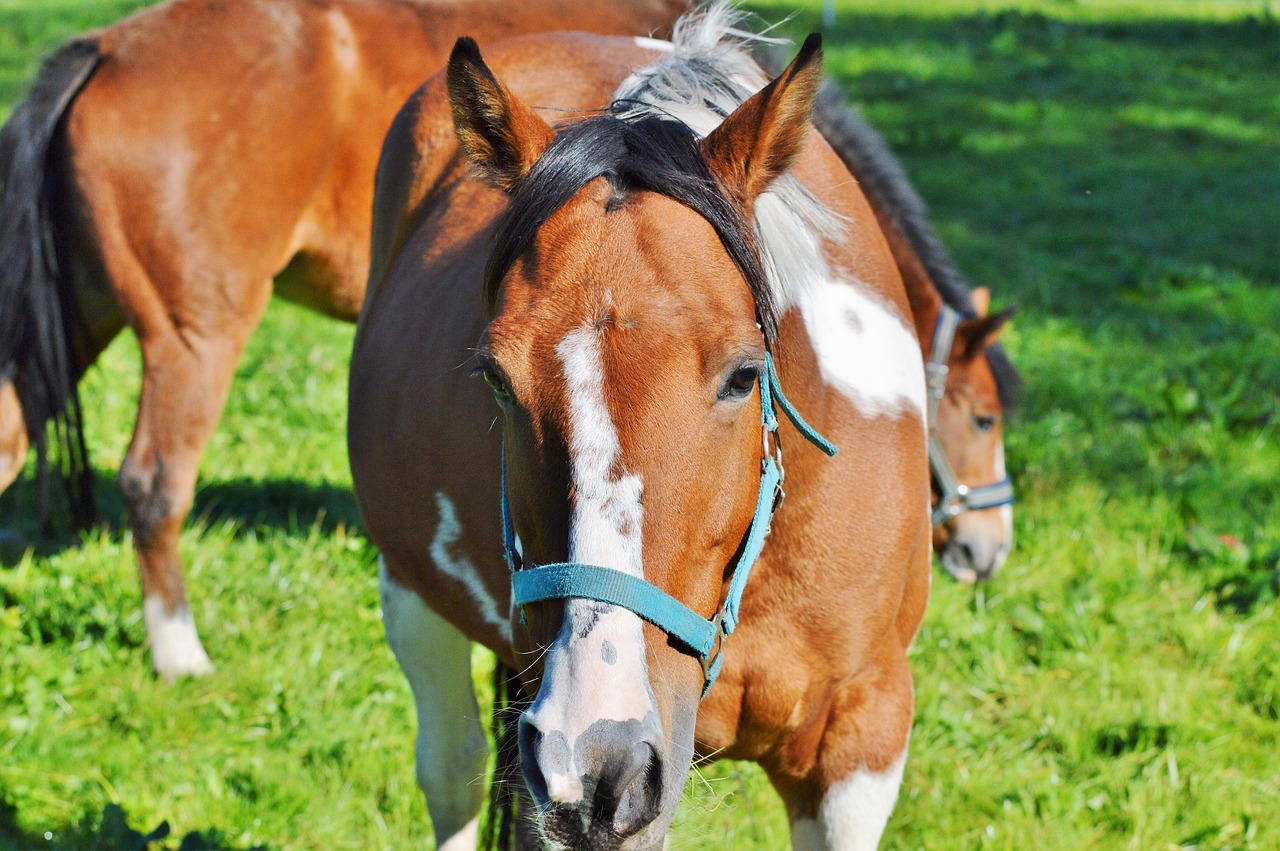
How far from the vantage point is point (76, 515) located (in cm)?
399

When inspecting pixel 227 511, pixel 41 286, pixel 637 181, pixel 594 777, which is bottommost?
pixel 227 511

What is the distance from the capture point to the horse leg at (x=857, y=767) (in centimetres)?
211

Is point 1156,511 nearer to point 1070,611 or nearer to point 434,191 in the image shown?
point 1070,611

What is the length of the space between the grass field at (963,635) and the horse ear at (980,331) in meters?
0.77

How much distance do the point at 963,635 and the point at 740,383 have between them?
2.26 m

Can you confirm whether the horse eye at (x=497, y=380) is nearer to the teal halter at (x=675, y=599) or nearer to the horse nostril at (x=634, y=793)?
the teal halter at (x=675, y=599)

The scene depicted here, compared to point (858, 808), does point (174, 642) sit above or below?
below

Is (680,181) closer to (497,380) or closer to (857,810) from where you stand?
(497,380)

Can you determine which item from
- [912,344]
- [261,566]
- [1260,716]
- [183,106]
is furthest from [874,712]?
[183,106]

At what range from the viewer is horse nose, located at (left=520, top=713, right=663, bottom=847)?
4.54 feet

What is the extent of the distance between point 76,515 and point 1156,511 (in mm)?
3667

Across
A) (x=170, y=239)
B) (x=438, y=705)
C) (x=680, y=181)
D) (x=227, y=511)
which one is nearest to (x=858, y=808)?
(x=438, y=705)

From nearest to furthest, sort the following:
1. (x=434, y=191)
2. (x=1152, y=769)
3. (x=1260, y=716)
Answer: (x=434, y=191) → (x=1152, y=769) → (x=1260, y=716)

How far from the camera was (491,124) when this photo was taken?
1.78m
